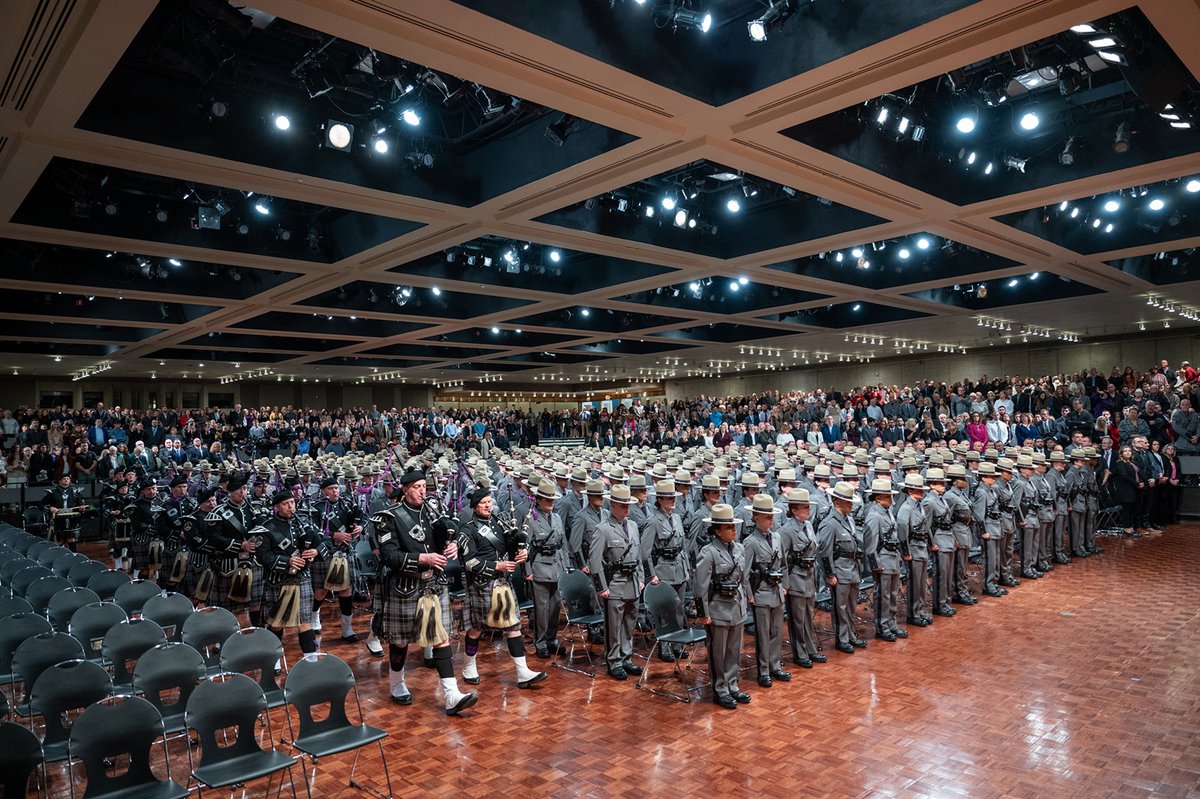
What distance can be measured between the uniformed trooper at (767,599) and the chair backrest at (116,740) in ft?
16.2

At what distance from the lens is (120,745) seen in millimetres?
3945

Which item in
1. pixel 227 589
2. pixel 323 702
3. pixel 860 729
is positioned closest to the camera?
pixel 323 702

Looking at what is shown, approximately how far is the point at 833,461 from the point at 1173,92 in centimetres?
712

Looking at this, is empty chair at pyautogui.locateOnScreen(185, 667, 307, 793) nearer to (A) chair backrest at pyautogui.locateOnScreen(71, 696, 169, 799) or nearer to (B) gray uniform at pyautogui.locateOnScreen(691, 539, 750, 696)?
(A) chair backrest at pyautogui.locateOnScreen(71, 696, 169, 799)

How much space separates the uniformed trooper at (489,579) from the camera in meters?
6.71

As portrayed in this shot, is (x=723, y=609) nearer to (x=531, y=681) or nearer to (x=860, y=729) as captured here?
(x=860, y=729)

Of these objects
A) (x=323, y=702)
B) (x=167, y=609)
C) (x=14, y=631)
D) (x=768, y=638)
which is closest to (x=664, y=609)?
Answer: (x=768, y=638)

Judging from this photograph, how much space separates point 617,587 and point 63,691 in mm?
4468

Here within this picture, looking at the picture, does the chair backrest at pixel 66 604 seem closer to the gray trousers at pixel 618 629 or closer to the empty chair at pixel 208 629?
the empty chair at pixel 208 629

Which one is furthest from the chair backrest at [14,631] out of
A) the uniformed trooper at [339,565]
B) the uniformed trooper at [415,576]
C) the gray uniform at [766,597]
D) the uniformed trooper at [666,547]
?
the gray uniform at [766,597]

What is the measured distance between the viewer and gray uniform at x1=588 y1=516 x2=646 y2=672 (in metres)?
7.25

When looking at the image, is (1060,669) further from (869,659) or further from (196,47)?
(196,47)

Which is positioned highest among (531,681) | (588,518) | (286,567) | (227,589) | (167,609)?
(588,518)

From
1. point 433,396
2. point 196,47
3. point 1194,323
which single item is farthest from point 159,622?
point 433,396
